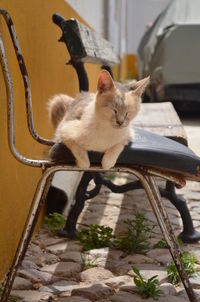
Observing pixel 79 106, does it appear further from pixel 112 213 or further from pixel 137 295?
pixel 112 213

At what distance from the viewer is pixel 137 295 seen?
2.66 meters

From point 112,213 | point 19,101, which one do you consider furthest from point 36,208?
point 112,213

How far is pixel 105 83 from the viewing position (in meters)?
2.40

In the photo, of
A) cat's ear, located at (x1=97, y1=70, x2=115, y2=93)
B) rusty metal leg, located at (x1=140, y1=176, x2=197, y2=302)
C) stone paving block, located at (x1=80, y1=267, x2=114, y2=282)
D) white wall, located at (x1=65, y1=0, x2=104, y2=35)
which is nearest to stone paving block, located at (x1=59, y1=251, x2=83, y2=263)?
stone paving block, located at (x1=80, y1=267, x2=114, y2=282)

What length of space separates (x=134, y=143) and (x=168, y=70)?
5.70 meters

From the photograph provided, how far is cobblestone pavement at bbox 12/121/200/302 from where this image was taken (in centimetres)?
266

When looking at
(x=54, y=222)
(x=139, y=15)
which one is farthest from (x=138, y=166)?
(x=139, y=15)

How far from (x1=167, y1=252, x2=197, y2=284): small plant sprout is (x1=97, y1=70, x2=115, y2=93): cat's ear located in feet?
3.31

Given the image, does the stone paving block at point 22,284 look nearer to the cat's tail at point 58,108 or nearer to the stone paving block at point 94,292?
the stone paving block at point 94,292

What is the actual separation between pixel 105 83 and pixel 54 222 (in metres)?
1.54

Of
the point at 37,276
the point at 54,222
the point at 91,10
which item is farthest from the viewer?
the point at 91,10

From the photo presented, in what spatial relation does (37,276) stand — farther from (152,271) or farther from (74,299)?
(152,271)

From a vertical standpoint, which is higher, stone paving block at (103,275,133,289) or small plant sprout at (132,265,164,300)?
small plant sprout at (132,265,164,300)

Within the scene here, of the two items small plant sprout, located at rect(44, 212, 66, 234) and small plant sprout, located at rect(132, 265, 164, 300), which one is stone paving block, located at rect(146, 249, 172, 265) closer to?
small plant sprout, located at rect(132, 265, 164, 300)
